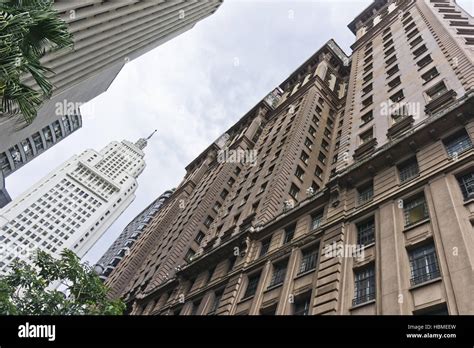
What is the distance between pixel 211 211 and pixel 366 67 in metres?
27.9

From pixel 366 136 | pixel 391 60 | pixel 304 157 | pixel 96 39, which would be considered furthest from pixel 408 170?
pixel 96 39

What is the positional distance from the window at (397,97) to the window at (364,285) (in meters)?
17.4

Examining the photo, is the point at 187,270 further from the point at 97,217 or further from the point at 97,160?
the point at 97,160

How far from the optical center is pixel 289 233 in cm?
2714

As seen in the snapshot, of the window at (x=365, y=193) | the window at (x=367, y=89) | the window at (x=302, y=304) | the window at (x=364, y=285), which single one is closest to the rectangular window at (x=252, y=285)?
the window at (x=302, y=304)

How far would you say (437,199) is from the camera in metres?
17.8

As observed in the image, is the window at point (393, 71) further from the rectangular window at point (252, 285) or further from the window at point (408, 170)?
the rectangular window at point (252, 285)

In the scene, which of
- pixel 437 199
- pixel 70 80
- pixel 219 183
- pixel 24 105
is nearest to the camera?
pixel 24 105

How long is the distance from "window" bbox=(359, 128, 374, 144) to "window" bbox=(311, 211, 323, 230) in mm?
7218

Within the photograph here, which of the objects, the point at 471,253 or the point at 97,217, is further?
the point at 97,217

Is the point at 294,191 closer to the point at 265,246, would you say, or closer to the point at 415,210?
the point at 265,246

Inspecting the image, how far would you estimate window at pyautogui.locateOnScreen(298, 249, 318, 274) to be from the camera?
853 inches

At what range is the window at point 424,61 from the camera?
104 ft
